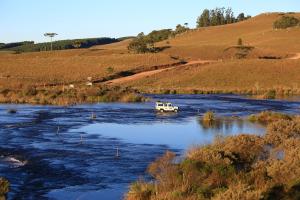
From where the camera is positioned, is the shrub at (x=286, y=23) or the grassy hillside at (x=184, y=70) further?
the shrub at (x=286, y=23)

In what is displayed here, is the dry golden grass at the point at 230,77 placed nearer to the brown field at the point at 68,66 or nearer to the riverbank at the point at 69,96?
the brown field at the point at 68,66

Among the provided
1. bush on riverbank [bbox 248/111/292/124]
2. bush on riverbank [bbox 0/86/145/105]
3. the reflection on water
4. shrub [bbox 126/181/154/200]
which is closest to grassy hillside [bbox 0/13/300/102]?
bush on riverbank [bbox 0/86/145/105]

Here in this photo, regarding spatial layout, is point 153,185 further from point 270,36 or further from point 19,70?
point 270,36

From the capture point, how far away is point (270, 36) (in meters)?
167

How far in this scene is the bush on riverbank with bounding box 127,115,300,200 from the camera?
57.5ft

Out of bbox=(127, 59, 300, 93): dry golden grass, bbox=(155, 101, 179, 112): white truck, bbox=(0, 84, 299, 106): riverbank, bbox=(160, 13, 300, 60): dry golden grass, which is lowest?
bbox=(155, 101, 179, 112): white truck

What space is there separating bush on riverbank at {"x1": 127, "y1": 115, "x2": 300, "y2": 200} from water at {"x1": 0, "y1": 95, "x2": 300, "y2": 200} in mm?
2495

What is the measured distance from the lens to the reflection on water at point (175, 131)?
120 feet

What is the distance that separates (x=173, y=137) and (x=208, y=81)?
2353 inches

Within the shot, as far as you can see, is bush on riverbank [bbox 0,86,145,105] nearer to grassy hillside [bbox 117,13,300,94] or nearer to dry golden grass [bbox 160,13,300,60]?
grassy hillside [bbox 117,13,300,94]

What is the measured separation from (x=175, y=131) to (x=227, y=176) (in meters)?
20.8

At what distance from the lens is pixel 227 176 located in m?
20.4

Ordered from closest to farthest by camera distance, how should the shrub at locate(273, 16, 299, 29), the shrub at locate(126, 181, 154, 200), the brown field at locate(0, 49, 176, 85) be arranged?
the shrub at locate(126, 181, 154, 200) < the brown field at locate(0, 49, 176, 85) < the shrub at locate(273, 16, 299, 29)

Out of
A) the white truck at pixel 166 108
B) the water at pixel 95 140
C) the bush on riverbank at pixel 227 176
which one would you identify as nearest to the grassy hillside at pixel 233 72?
the water at pixel 95 140
